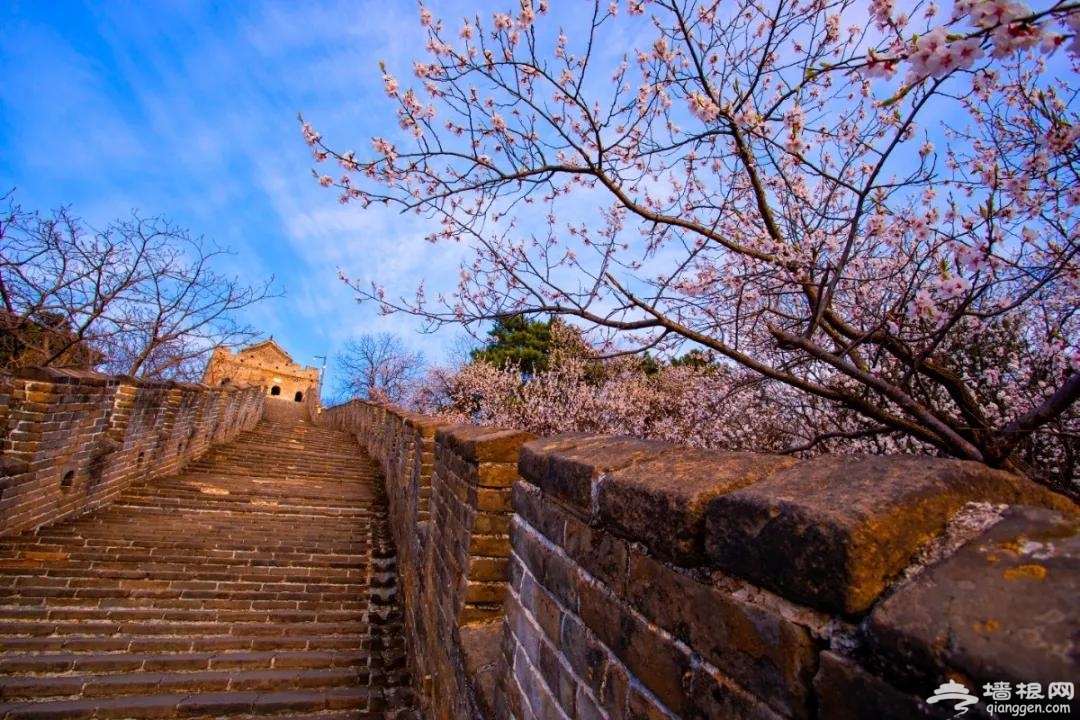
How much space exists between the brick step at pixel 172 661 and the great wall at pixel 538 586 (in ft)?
0.07

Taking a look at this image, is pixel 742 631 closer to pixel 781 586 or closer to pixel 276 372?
pixel 781 586

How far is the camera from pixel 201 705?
395 cm

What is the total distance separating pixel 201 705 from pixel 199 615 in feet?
4.59

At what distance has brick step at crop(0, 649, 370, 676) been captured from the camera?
4141 millimetres

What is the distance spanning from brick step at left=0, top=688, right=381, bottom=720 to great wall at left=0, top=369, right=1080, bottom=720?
0.02 meters

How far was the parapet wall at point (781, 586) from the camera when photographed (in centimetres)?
59

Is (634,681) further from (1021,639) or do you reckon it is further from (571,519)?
(1021,639)

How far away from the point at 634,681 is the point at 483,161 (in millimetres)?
4642

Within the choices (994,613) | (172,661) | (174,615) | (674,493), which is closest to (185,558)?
(174,615)

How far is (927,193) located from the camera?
13.7 ft

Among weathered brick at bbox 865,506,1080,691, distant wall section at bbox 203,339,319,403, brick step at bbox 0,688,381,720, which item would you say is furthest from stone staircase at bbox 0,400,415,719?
distant wall section at bbox 203,339,319,403

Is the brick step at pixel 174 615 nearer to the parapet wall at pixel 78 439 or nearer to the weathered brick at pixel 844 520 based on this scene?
the parapet wall at pixel 78 439

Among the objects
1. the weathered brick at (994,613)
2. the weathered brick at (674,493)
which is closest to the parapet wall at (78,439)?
the weathered brick at (674,493)

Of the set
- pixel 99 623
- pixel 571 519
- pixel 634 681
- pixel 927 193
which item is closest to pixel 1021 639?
pixel 634 681
